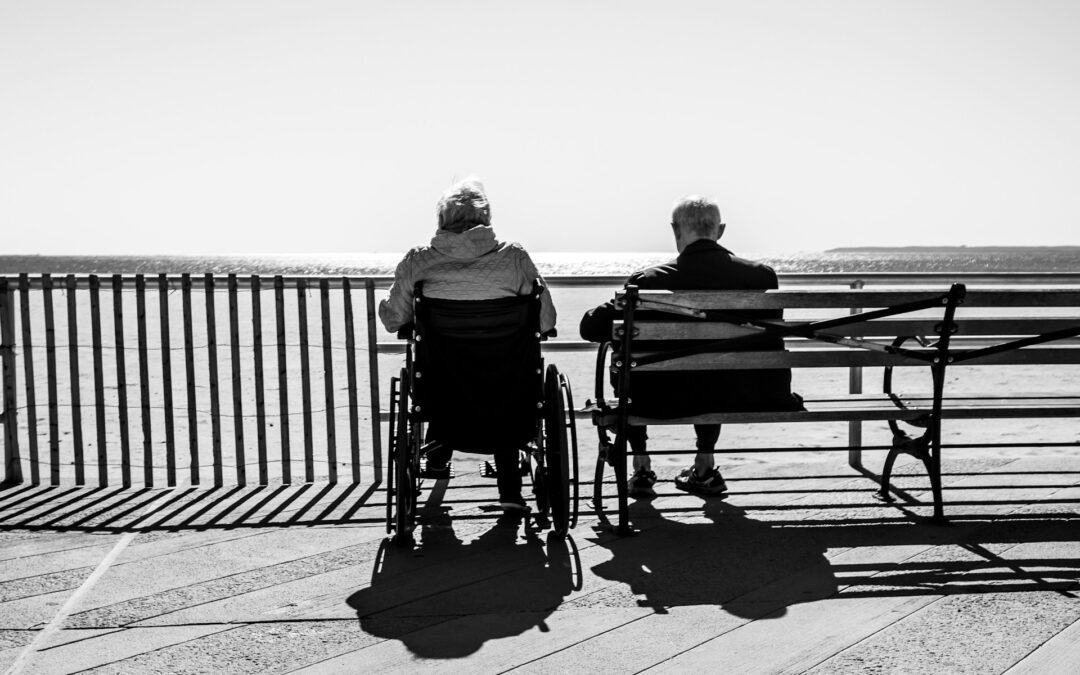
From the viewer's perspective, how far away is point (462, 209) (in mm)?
3883

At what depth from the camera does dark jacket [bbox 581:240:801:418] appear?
13.1ft

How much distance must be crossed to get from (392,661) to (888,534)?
191 centimetres

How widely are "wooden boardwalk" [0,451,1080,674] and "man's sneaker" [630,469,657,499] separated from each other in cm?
7

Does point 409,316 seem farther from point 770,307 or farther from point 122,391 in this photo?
point 122,391

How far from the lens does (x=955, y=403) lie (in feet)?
13.5

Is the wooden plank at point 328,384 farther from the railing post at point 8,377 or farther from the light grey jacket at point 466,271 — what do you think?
the railing post at point 8,377

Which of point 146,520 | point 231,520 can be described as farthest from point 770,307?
point 146,520

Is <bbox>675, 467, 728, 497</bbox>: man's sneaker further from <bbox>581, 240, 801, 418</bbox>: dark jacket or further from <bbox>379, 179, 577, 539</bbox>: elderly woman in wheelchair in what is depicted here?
<bbox>379, 179, 577, 539</bbox>: elderly woman in wheelchair

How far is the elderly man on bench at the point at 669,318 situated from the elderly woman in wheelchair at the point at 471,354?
0.34 m

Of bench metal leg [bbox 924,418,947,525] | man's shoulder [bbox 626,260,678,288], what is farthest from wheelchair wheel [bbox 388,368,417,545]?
bench metal leg [bbox 924,418,947,525]

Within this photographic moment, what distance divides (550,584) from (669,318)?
123cm

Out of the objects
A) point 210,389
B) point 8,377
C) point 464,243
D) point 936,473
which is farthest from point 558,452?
point 8,377

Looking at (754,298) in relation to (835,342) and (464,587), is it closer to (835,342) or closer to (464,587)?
(835,342)

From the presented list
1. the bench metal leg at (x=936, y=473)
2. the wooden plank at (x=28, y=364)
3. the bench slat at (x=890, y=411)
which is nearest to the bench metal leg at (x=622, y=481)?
the bench slat at (x=890, y=411)
